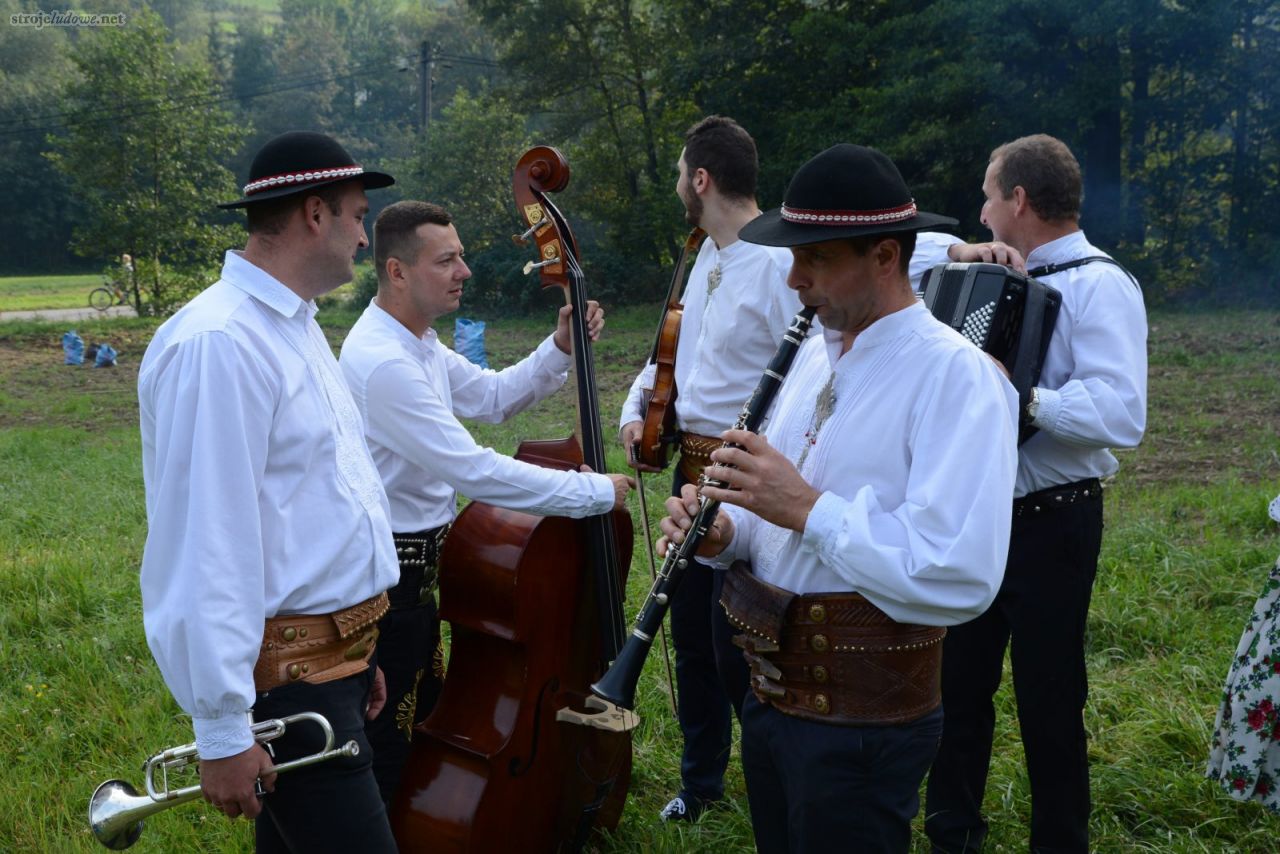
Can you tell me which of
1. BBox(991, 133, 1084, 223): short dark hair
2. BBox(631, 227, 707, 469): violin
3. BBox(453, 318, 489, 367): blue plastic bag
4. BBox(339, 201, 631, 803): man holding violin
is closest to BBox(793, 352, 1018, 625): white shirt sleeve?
BBox(339, 201, 631, 803): man holding violin

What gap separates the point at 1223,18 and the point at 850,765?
19.7 meters

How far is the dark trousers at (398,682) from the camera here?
3.50 m

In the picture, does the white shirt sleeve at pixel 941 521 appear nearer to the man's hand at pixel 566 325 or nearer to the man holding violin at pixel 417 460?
the man holding violin at pixel 417 460

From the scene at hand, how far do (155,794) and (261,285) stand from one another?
45.5 inches

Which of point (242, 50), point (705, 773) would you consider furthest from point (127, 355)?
point (242, 50)

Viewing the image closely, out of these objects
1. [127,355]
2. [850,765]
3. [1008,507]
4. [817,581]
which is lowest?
[127,355]

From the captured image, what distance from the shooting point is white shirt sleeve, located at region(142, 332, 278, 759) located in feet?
7.20

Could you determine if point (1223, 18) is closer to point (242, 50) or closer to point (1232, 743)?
point (1232, 743)

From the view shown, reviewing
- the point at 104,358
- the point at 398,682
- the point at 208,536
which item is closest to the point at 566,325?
the point at 398,682

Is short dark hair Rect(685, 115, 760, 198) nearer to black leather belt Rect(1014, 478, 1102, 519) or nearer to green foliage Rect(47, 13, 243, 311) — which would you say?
black leather belt Rect(1014, 478, 1102, 519)

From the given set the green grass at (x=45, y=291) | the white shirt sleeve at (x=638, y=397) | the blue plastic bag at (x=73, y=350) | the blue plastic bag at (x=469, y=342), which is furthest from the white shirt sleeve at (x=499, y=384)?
the green grass at (x=45, y=291)

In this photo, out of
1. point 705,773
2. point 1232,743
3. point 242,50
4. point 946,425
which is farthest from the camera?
point 242,50

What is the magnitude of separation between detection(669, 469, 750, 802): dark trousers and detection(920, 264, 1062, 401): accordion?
133cm

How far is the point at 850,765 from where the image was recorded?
2.30 m
